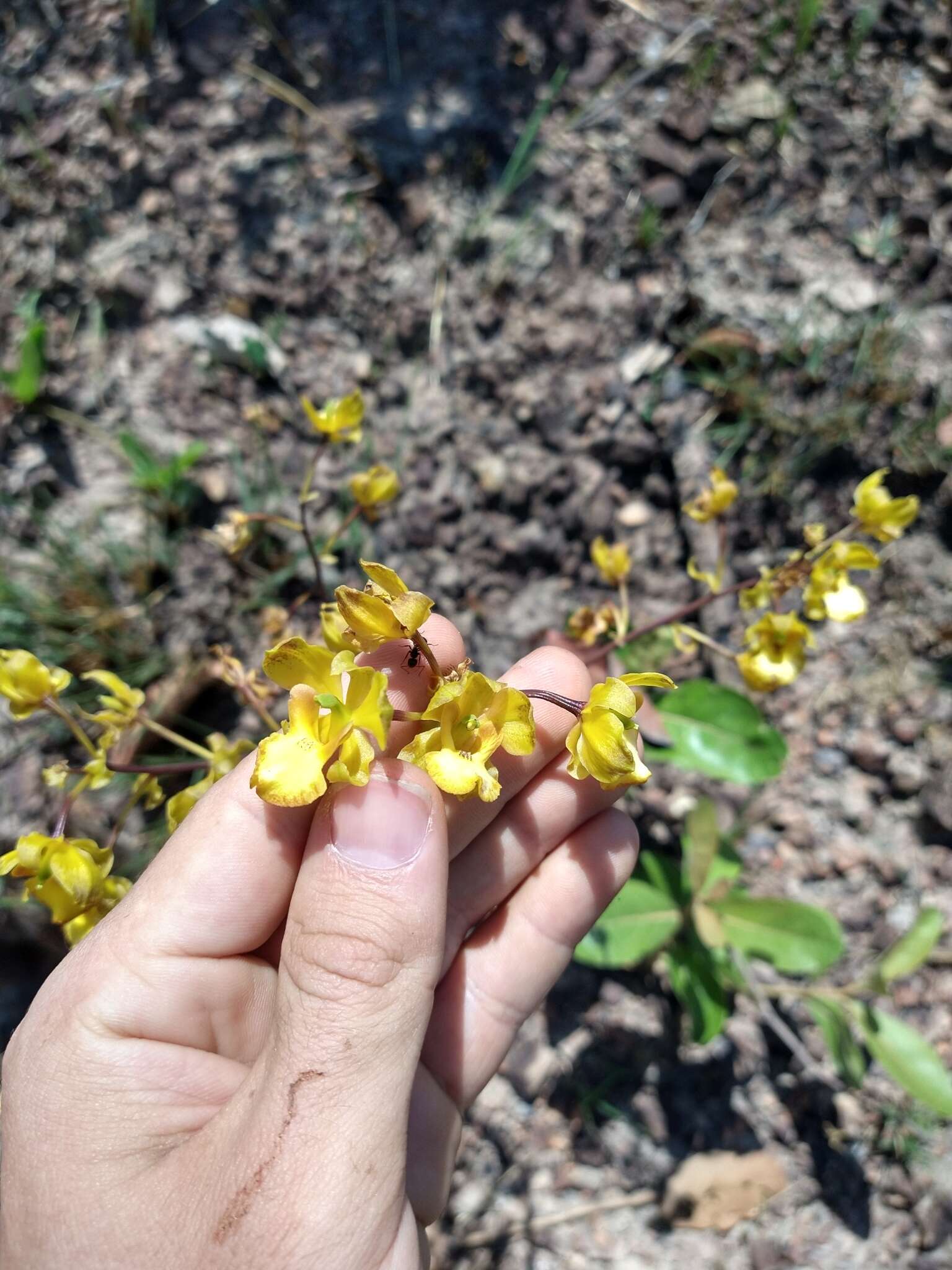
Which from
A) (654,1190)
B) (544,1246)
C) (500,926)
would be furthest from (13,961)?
(654,1190)

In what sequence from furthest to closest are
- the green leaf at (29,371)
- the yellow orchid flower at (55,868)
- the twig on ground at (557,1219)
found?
1. the green leaf at (29,371)
2. the twig on ground at (557,1219)
3. the yellow orchid flower at (55,868)

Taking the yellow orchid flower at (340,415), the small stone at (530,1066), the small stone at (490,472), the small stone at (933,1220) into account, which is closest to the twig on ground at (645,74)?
the small stone at (490,472)

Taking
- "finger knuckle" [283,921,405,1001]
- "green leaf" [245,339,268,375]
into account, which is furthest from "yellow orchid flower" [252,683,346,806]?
"green leaf" [245,339,268,375]

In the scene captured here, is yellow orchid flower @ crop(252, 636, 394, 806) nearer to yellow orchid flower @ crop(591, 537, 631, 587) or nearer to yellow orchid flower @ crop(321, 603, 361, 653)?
yellow orchid flower @ crop(321, 603, 361, 653)

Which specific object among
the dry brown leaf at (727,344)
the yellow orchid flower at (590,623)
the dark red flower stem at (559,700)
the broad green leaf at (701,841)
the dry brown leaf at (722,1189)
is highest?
the dark red flower stem at (559,700)

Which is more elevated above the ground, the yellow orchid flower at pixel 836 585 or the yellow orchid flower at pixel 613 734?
the yellow orchid flower at pixel 613 734

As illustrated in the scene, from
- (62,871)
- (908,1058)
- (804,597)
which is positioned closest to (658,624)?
(804,597)

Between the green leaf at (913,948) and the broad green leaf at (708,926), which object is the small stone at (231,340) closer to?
the broad green leaf at (708,926)
